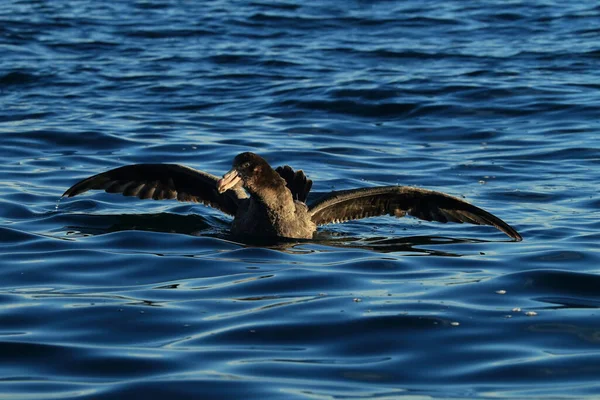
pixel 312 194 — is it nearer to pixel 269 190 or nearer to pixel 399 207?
pixel 399 207

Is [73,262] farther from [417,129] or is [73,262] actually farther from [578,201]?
[417,129]

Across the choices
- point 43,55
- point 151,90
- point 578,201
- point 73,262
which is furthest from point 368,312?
point 43,55

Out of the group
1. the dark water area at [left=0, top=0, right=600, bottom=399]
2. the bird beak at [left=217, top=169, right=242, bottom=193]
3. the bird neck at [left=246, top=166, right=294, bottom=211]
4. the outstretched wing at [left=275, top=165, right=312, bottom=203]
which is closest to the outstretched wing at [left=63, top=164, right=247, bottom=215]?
the dark water area at [left=0, top=0, right=600, bottom=399]

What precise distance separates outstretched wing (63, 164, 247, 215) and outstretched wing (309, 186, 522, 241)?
0.96 metres

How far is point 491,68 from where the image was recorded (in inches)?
771

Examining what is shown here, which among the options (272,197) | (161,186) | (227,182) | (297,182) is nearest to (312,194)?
(297,182)

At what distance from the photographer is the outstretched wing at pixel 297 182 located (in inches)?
418

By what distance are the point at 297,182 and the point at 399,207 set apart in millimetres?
970

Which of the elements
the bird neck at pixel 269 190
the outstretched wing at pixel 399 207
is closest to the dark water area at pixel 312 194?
the outstretched wing at pixel 399 207

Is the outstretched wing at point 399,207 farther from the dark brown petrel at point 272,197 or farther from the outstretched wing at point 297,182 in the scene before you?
the outstretched wing at point 297,182

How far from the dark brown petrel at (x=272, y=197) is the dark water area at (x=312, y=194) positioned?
22cm

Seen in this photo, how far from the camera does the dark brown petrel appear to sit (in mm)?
9828

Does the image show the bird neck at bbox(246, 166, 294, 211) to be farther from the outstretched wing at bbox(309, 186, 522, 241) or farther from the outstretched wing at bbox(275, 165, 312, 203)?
the outstretched wing at bbox(275, 165, 312, 203)

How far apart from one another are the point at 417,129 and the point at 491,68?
13.7 feet
